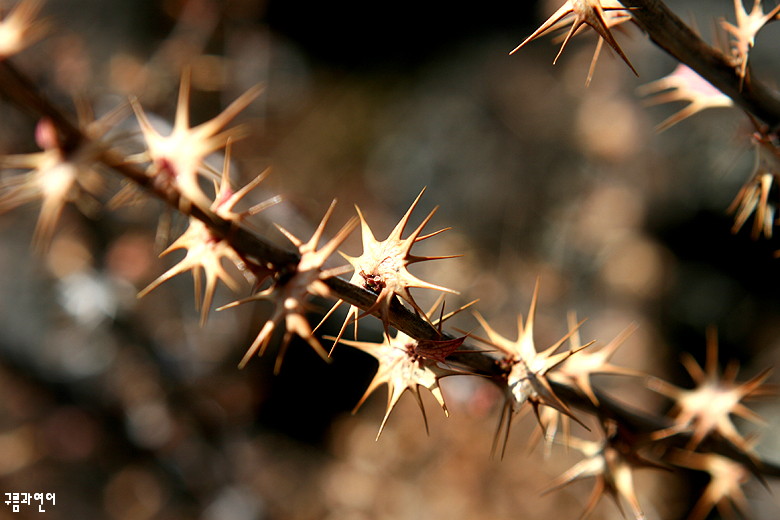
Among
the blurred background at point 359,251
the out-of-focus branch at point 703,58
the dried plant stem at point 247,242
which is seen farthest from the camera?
the blurred background at point 359,251

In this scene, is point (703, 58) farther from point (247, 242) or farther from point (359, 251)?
point (359, 251)

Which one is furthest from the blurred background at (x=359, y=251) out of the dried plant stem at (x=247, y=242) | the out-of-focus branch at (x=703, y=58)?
the out-of-focus branch at (x=703, y=58)

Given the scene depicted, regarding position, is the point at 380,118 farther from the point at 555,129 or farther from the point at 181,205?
the point at 181,205

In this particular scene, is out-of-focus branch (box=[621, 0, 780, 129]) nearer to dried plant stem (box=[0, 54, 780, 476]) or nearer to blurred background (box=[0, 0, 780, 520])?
dried plant stem (box=[0, 54, 780, 476])

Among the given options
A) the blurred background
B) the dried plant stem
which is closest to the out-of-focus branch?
the dried plant stem

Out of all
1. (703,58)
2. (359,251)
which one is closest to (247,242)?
(703,58)

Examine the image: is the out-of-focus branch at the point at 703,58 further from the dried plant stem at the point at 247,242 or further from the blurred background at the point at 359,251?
the blurred background at the point at 359,251
